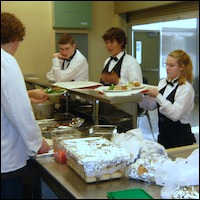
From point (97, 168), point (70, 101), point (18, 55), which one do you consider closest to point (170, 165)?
point (97, 168)

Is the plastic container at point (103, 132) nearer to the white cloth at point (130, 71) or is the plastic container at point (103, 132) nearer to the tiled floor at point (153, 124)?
the white cloth at point (130, 71)

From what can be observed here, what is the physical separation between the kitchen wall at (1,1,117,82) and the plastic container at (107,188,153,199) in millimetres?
3665

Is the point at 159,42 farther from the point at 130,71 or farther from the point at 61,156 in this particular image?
the point at 61,156

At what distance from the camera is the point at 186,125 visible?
2.13 m

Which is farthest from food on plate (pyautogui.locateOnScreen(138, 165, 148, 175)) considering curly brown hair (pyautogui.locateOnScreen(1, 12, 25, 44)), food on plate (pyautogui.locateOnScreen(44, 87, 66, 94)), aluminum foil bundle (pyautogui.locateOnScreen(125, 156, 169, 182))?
Result: food on plate (pyautogui.locateOnScreen(44, 87, 66, 94))

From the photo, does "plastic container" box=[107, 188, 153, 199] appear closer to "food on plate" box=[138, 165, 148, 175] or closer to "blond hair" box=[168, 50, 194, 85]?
"food on plate" box=[138, 165, 148, 175]

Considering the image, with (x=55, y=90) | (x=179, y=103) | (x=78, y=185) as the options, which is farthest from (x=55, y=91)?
(x=78, y=185)

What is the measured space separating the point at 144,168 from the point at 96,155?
0.56 ft

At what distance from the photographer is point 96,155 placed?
3.74 ft

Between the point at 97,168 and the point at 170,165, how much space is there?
0.78ft

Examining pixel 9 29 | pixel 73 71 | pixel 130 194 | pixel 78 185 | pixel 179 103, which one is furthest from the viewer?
pixel 73 71

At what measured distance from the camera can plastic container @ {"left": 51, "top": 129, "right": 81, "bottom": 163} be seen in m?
1.29

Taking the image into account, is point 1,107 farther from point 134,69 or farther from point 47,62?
point 47,62

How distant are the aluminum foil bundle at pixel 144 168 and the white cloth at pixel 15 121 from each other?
0.34m
